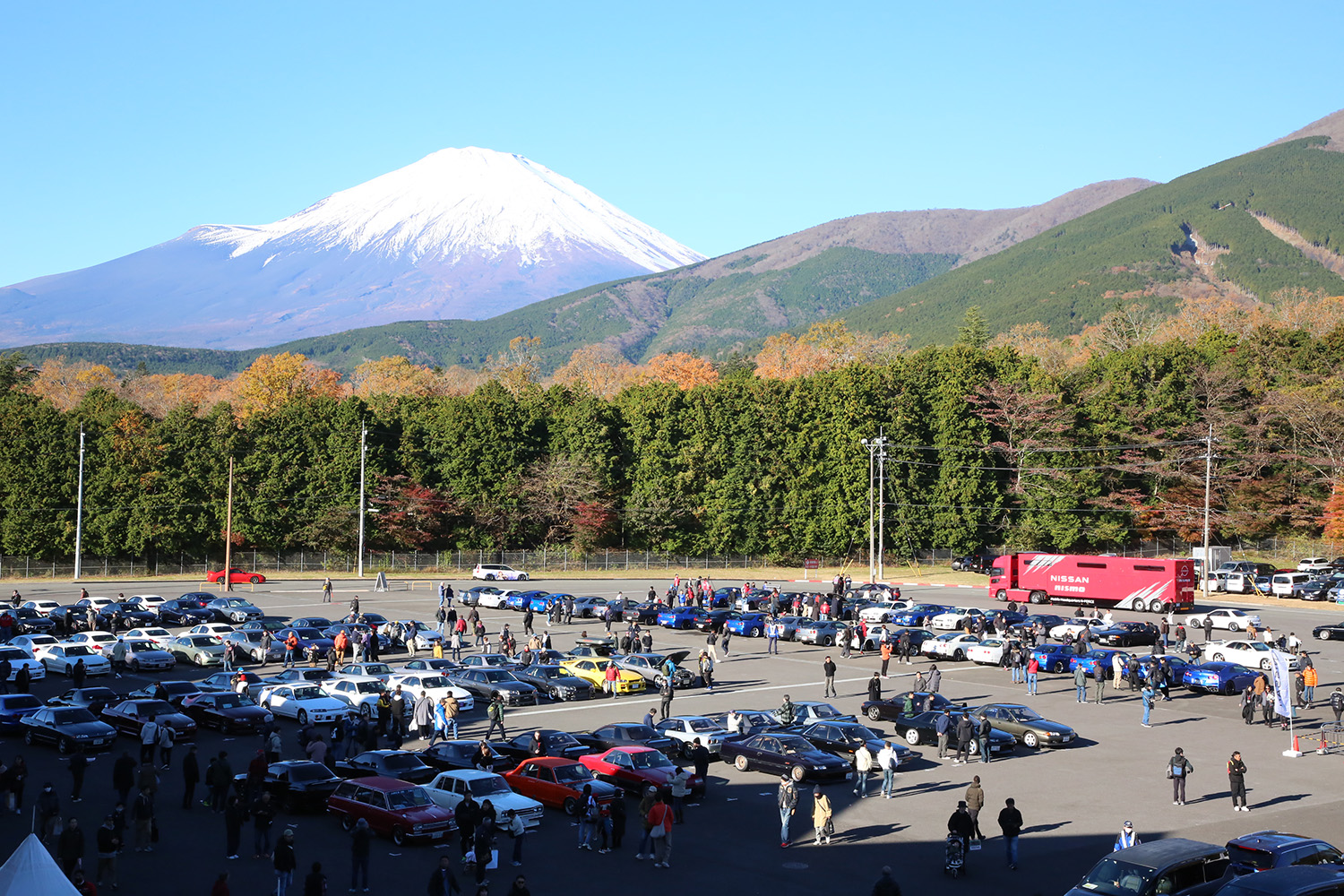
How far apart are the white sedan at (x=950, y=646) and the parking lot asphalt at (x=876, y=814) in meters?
6.72

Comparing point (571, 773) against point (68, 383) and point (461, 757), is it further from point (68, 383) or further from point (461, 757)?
point (68, 383)

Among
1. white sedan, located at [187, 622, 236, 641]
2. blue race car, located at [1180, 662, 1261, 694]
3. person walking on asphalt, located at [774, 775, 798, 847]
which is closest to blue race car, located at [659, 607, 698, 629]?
white sedan, located at [187, 622, 236, 641]

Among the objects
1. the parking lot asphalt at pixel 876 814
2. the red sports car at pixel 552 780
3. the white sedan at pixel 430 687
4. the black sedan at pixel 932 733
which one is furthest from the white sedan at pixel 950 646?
the red sports car at pixel 552 780

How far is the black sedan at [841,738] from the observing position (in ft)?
92.0

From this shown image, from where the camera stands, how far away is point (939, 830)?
22.5 meters

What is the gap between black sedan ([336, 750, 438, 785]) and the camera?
2439cm

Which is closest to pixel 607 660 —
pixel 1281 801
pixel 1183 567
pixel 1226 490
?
pixel 1281 801

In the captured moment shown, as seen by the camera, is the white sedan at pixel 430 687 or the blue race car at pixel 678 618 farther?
the blue race car at pixel 678 618

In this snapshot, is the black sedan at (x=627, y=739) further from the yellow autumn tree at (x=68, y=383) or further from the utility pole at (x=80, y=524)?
the yellow autumn tree at (x=68, y=383)

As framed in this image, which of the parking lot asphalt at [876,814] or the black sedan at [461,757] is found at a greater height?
the black sedan at [461,757]

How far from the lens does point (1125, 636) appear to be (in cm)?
4866

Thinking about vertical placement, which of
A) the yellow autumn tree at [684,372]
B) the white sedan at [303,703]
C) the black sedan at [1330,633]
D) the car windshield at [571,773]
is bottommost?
the black sedan at [1330,633]

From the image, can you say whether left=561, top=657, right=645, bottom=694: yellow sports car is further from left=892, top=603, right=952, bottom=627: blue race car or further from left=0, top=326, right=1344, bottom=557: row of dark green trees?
left=0, top=326, right=1344, bottom=557: row of dark green trees

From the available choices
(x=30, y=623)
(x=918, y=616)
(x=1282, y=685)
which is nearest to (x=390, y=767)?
(x=1282, y=685)
